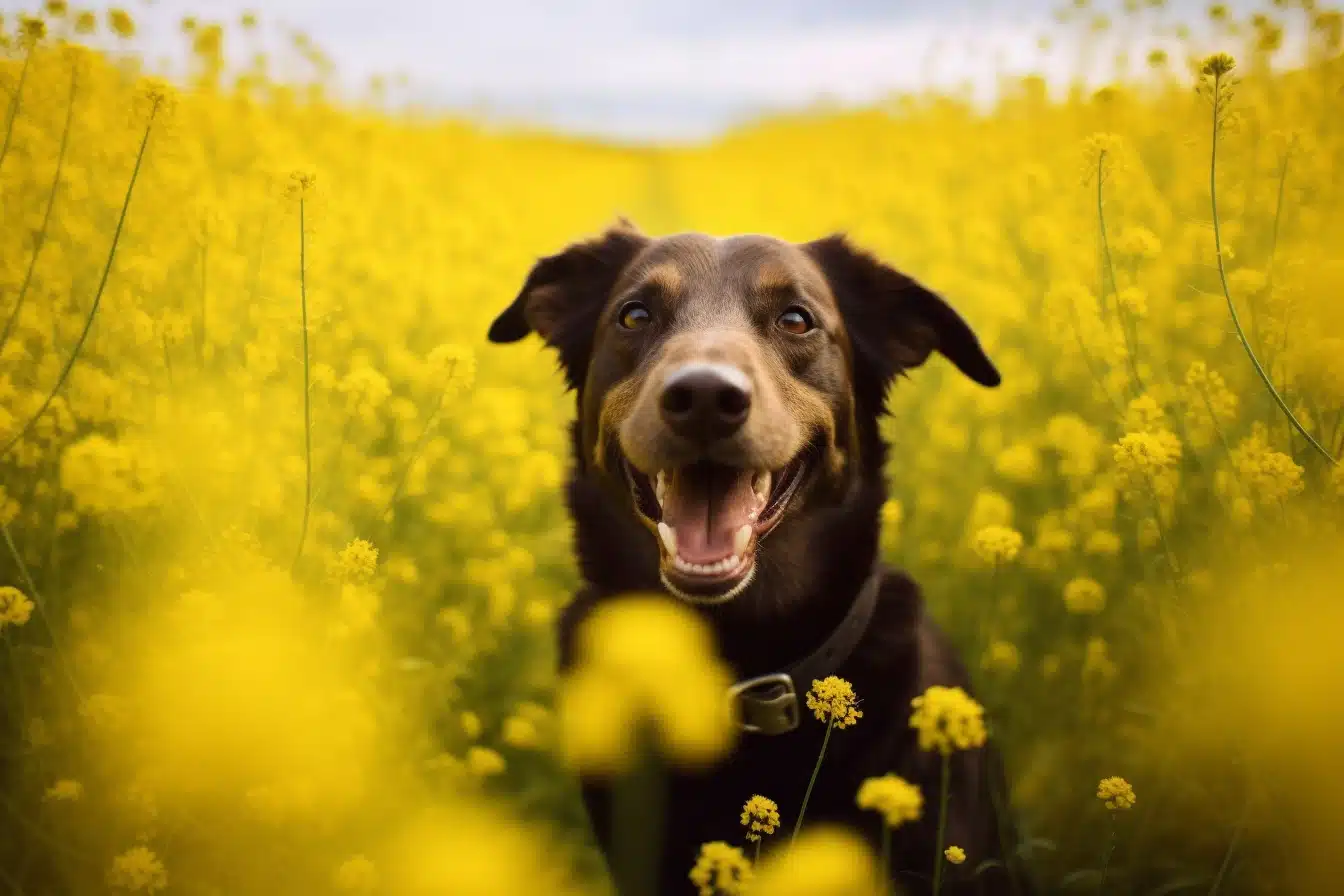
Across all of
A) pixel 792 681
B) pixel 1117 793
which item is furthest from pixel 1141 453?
pixel 792 681

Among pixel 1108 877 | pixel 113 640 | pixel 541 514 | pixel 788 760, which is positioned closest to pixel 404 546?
pixel 541 514

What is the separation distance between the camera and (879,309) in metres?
2.76

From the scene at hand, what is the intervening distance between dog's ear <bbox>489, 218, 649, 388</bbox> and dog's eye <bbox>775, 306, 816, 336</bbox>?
62cm

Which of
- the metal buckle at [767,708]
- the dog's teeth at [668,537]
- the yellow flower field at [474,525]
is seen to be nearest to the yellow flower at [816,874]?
the yellow flower field at [474,525]

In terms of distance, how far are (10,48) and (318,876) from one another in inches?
98.0

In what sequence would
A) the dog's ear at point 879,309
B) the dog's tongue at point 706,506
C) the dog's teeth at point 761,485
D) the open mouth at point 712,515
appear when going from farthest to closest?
the dog's ear at point 879,309 → the dog's teeth at point 761,485 → the dog's tongue at point 706,506 → the open mouth at point 712,515

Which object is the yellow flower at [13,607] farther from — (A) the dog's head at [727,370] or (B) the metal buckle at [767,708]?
(B) the metal buckle at [767,708]

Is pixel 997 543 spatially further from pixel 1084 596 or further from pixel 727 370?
pixel 1084 596

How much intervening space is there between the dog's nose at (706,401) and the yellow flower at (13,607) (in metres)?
1.35

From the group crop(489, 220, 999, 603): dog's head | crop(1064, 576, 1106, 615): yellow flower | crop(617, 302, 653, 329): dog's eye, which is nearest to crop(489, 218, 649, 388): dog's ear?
crop(489, 220, 999, 603): dog's head

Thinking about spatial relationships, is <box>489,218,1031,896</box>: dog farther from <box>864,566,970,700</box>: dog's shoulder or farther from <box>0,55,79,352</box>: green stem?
<box>0,55,79,352</box>: green stem

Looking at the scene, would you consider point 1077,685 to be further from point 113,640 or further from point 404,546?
point 113,640

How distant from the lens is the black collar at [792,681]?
6.73 feet

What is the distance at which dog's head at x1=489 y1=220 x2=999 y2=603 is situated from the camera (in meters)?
2.06
